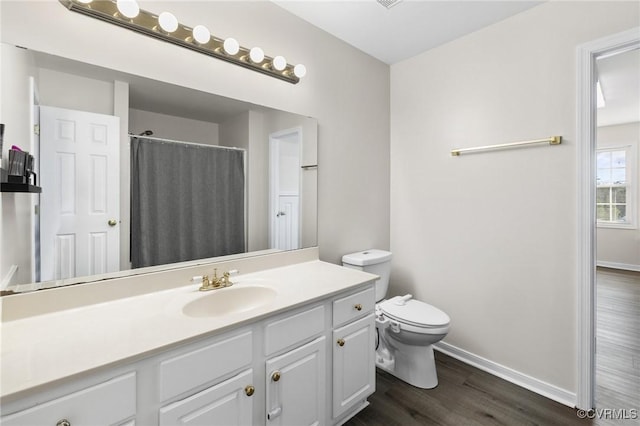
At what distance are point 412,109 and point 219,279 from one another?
2092 millimetres

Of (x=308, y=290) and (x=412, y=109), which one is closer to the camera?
(x=308, y=290)

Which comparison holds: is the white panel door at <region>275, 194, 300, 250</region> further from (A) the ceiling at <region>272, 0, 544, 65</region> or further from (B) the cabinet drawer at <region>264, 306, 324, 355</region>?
(A) the ceiling at <region>272, 0, 544, 65</region>

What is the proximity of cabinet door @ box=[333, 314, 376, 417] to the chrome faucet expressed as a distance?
0.59m

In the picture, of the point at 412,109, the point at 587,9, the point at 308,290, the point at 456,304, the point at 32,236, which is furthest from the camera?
the point at 412,109

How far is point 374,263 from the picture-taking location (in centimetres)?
220

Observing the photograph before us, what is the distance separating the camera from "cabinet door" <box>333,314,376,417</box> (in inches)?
56.4

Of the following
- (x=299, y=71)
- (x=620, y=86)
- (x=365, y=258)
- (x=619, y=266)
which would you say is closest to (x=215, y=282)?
(x=365, y=258)

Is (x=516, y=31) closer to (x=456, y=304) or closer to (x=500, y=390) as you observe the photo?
(x=456, y=304)

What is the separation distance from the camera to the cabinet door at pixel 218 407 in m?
0.91

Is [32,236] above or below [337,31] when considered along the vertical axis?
below

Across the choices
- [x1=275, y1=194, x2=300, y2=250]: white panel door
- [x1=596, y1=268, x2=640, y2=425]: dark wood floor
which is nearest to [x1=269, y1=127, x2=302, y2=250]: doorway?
[x1=275, y1=194, x2=300, y2=250]: white panel door

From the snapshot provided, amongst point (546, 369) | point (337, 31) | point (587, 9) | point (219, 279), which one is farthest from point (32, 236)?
point (587, 9)

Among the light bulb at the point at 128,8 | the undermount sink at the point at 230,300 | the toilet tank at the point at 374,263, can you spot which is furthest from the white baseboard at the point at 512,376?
the light bulb at the point at 128,8

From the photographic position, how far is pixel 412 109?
2.51 m
